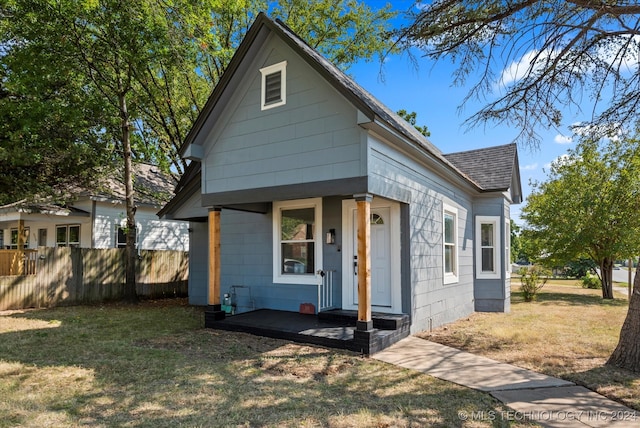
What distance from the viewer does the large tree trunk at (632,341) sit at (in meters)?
5.41

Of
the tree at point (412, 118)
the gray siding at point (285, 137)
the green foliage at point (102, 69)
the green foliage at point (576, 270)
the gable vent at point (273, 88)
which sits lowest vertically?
the green foliage at point (576, 270)

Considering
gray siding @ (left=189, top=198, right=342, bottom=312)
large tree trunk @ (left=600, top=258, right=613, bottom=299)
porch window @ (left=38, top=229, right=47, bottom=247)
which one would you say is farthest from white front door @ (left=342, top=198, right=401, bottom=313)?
porch window @ (left=38, top=229, right=47, bottom=247)

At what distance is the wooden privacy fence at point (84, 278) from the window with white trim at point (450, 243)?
9.90 m

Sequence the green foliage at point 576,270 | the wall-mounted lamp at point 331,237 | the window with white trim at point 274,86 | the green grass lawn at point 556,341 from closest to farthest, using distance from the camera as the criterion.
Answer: the green grass lawn at point 556,341 < the window with white trim at point 274,86 < the wall-mounted lamp at point 331,237 < the green foliage at point 576,270

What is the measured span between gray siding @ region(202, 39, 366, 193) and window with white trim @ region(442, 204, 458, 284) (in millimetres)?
3963

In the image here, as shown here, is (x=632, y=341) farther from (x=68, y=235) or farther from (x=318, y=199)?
(x=68, y=235)

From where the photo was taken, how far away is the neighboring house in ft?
45.6

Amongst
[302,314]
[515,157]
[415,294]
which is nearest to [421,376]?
[415,294]

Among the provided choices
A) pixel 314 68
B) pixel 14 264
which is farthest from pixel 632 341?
pixel 14 264

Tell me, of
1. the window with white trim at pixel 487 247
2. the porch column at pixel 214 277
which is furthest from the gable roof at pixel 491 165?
the porch column at pixel 214 277

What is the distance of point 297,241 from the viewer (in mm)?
8773

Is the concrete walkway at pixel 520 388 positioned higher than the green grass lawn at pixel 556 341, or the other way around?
the concrete walkway at pixel 520 388

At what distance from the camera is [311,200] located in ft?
28.2

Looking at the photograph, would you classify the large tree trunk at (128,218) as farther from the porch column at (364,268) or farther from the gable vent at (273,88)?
the porch column at (364,268)
